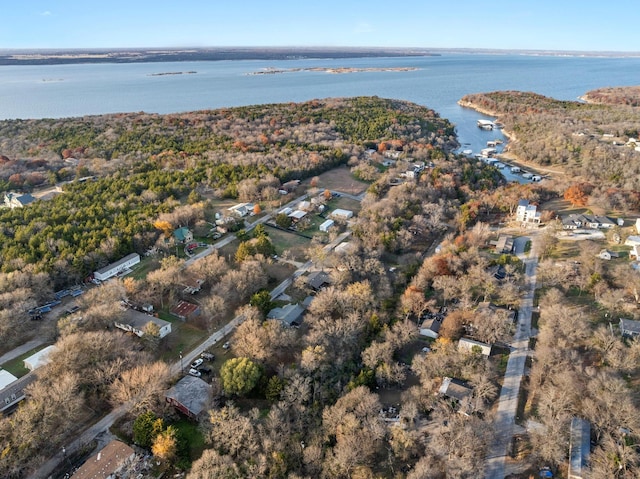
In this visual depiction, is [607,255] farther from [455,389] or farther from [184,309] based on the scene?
[184,309]

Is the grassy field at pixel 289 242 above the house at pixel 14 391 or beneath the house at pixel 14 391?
above

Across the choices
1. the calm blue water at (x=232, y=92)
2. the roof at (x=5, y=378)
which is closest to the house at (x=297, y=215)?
the roof at (x=5, y=378)

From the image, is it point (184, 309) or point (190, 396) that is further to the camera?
point (184, 309)

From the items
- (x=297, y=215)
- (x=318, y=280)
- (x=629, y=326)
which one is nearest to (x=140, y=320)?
(x=318, y=280)

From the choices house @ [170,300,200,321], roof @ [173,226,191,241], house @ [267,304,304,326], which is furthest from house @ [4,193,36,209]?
house @ [267,304,304,326]

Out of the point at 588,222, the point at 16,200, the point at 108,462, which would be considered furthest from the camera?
the point at 16,200

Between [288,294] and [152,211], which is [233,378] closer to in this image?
[288,294]

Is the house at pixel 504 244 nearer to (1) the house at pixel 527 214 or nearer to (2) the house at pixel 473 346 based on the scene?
(1) the house at pixel 527 214
